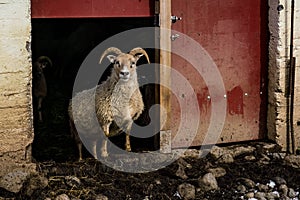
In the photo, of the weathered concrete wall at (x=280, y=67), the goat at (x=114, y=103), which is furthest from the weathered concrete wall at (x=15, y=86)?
the weathered concrete wall at (x=280, y=67)

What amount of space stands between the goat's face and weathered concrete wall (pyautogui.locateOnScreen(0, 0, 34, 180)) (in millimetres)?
1130

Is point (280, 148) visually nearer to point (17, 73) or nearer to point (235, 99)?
point (235, 99)

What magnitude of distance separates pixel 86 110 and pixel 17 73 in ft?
3.89

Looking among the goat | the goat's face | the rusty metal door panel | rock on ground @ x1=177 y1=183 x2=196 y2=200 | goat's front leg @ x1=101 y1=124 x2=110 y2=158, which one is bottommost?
rock on ground @ x1=177 y1=183 x2=196 y2=200

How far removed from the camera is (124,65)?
733cm

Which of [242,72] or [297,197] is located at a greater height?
[242,72]

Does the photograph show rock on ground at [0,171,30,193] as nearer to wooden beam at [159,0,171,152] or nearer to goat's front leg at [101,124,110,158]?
goat's front leg at [101,124,110,158]

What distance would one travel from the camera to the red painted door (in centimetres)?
762

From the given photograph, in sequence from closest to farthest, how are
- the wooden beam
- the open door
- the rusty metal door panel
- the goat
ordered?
1. the rusty metal door panel
2. the wooden beam
3. the goat
4. the open door

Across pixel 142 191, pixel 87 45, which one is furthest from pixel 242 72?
pixel 87 45

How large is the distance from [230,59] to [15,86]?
9.09 feet

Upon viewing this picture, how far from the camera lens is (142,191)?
257 inches

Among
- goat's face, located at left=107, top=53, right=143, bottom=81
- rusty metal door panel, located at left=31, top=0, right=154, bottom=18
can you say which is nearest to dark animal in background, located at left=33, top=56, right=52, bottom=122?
goat's face, located at left=107, top=53, right=143, bottom=81

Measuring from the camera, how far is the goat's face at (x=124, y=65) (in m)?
7.30
